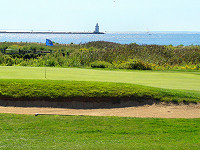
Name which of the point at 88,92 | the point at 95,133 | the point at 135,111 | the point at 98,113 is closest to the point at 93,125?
the point at 95,133

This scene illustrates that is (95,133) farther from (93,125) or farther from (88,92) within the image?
(88,92)

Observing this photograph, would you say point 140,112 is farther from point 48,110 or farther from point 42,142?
point 42,142

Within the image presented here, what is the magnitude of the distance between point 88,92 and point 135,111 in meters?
1.82

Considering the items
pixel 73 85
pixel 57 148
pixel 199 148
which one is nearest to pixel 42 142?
pixel 57 148

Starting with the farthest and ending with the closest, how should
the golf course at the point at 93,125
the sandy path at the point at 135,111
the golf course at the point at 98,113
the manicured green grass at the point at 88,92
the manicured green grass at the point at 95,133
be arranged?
the manicured green grass at the point at 88,92 → the sandy path at the point at 135,111 → the golf course at the point at 98,113 → the golf course at the point at 93,125 → the manicured green grass at the point at 95,133

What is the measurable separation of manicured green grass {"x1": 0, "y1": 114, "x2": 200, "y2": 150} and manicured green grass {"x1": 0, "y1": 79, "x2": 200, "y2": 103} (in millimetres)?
1827

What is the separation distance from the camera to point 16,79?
11.9 m

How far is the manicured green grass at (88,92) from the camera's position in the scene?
35.2 feet

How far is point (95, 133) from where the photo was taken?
742cm

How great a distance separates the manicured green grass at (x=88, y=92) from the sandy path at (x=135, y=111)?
46 centimetres

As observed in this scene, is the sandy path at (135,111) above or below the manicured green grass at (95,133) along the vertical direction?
below

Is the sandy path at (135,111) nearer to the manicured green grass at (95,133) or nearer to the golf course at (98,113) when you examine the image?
the golf course at (98,113)

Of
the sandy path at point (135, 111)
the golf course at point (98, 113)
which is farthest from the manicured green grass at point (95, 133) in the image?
the sandy path at point (135, 111)

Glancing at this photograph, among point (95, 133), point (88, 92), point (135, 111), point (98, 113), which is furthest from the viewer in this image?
point (88, 92)
